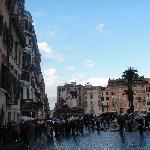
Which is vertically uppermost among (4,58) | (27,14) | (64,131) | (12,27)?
(27,14)

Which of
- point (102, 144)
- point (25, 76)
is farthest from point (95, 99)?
point (102, 144)

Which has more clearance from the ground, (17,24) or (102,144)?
(17,24)

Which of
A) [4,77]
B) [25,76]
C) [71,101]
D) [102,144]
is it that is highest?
[25,76]

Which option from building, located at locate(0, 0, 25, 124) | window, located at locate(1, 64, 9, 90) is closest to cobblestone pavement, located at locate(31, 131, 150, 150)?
building, located at locate(0, 0, 25, 124)

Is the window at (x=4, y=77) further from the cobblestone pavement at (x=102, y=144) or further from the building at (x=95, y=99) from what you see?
the building at (x=95, y=99)

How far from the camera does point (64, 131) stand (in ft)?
150

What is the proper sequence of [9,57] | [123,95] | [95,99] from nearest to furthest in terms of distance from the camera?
[9,57], [123,95], [95,99]

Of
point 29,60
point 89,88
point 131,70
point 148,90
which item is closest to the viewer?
point 29,60

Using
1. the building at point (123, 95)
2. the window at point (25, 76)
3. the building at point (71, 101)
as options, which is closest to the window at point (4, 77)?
the window at point (25, 76)

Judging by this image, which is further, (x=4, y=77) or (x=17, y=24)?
(x=17, y=24)

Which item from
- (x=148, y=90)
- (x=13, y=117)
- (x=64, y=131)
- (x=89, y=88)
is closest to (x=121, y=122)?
(x=64, y=131)

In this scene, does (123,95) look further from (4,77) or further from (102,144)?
(102,144)

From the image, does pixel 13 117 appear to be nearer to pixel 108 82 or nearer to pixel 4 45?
pixel 4 45

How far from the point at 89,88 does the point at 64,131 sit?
12464cm
